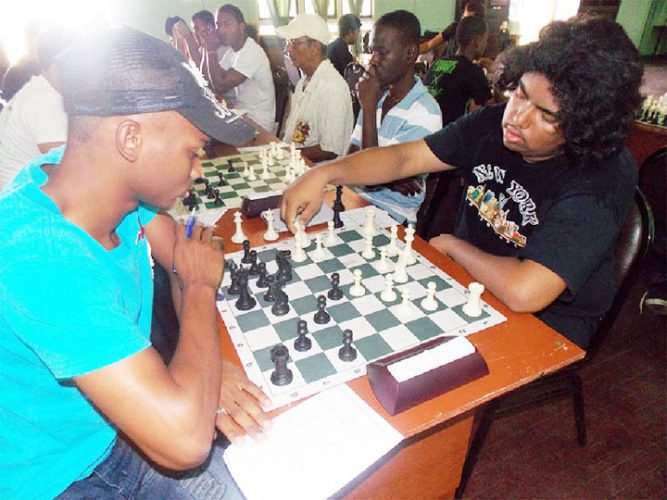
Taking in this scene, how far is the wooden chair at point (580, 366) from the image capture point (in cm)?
159

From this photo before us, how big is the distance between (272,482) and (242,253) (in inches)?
39.4

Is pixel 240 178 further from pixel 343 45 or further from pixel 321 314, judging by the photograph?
pixel 343 45

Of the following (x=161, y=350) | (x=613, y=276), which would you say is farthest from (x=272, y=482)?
(x=613, y=276)

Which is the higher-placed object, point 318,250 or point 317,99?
point 317,99

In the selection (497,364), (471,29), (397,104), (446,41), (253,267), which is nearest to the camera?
(497,364)

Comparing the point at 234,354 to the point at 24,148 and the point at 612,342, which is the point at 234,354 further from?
the point at 612,342

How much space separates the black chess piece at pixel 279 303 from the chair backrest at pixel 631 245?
121 centimetres

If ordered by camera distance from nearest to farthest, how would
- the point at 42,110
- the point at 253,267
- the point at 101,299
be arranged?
the point at 101,299, the point at 253,267, the point at 42,110

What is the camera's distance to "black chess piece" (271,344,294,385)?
1.13 metres

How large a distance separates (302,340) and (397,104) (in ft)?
6.15

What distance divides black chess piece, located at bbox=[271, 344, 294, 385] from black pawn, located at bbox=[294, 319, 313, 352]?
106 millimetres

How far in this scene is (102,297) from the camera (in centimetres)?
85

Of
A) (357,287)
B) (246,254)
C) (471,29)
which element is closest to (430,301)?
(357,287)

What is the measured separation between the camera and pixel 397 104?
2.68m
